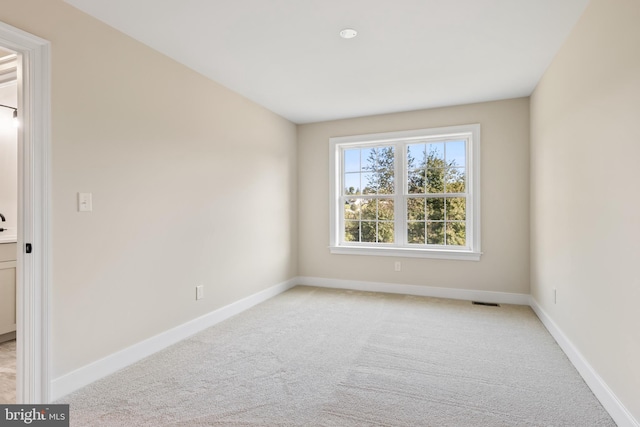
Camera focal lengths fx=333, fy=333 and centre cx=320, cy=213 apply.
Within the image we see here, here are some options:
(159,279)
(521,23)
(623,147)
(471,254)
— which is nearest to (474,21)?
(521,23)

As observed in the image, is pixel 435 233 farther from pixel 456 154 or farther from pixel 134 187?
pixel 134 187

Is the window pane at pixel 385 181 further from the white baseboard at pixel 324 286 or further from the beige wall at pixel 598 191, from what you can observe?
the beige wall at pixel 598 191

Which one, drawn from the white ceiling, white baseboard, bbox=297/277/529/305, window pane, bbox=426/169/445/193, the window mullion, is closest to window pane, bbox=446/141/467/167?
window pane, bbox=426/169/445/193

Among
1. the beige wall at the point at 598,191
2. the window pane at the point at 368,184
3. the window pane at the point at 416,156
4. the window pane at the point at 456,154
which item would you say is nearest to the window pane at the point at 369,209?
the window pane at the point at 368,184

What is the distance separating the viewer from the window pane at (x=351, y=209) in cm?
491

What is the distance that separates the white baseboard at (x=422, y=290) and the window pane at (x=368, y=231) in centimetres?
63

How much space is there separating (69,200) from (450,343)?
3054 mm

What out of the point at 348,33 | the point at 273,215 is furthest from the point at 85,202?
the point at 273,215

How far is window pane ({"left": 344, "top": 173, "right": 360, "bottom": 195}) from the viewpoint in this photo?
4902 millimetres

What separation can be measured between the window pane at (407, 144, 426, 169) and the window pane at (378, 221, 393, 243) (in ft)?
2.80

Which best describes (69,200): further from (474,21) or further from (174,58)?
(474,21)

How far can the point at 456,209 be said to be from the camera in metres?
4.38

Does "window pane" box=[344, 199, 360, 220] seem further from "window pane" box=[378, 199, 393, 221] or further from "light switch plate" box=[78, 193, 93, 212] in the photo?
"light switch plate" box=[78, 193, 93, 212]

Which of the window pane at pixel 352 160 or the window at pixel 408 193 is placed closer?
the window at pixel 408 193
